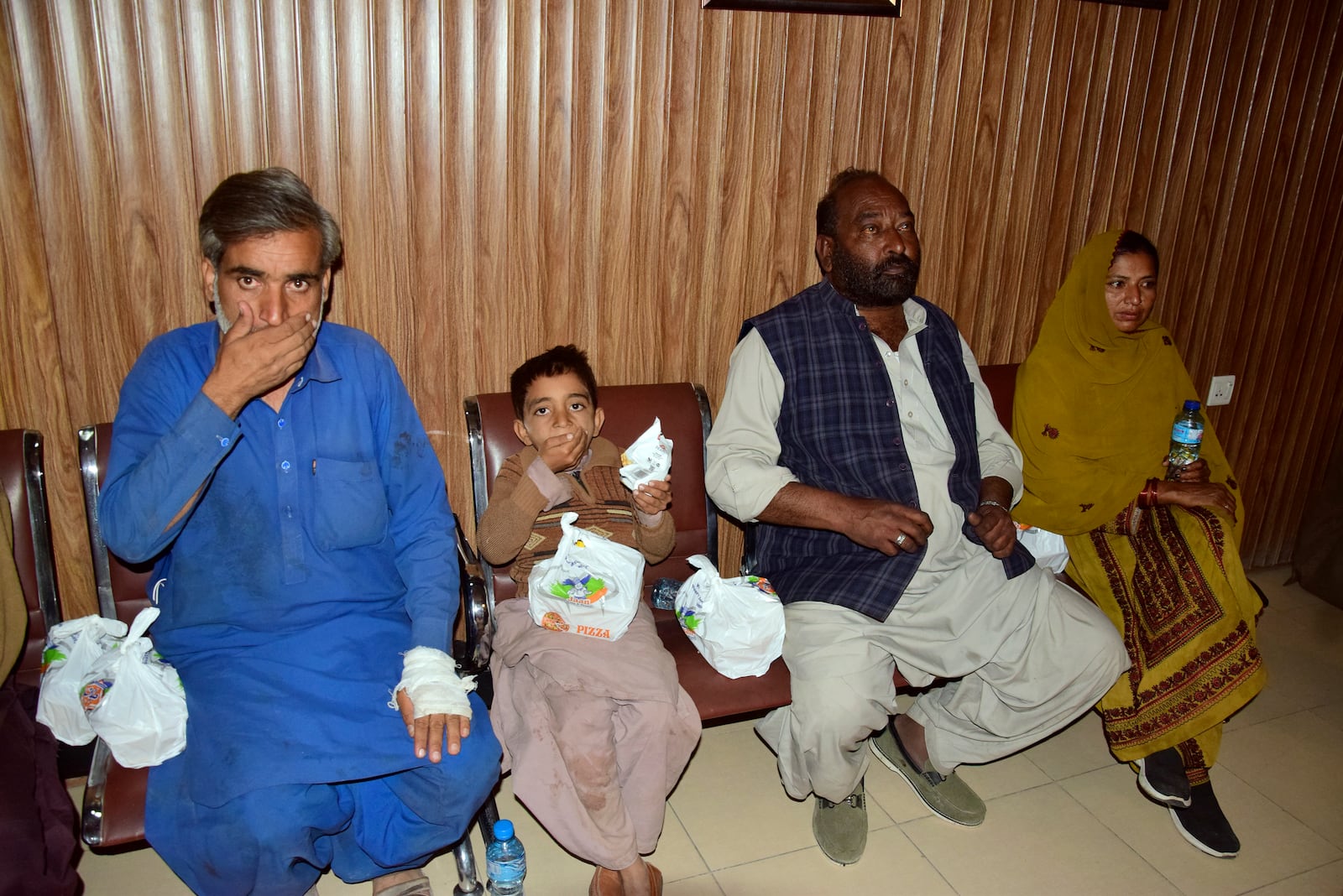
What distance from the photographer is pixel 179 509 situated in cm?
174

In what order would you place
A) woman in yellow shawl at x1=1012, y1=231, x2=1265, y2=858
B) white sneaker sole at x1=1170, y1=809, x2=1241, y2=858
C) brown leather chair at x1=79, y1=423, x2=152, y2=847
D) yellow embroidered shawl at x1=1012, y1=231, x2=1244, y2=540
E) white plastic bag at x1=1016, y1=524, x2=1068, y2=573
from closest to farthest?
brown leather chair at x1=79, y1=423, x2=152, y2=847 < white sneaker sole at x1=1170, y1=809, x2=1241, y2=858 < woman in yellow shawl at x1=1012, y1=231, x2=1265, y2=858 < yellow embroidered shawl at x1=1012, y1=231, x2=1244, y2=540 < white plastic bag at x1=1016, y1=524, x2=1068, y2=573

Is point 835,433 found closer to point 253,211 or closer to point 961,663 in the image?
point 961,663

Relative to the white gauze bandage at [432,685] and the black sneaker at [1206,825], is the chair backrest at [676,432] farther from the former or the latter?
the black sneaker at [1206,825]

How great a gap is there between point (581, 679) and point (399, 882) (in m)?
0.71

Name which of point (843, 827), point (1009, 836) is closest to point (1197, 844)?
point (1009, 836)

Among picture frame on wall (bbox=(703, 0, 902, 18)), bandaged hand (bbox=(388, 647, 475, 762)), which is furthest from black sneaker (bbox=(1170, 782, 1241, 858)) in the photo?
picture frame on wall (bbox=(703, 0, 902, 18))

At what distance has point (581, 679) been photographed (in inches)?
82.0

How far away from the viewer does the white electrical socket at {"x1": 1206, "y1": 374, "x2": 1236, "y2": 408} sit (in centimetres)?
383

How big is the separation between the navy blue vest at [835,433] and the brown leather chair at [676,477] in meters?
0.26

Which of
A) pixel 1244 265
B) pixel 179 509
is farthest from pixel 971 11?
pixel 179 509

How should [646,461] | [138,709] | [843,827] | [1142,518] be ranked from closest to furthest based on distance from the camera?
[138,709]
[646,461]
[843,827]
[1142,518]

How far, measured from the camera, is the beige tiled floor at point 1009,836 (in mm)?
2324

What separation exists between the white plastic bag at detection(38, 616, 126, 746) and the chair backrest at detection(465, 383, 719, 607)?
978mm

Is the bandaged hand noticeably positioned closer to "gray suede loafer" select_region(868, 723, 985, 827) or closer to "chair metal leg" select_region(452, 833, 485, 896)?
"chair metal leg" select_region(452, 833, 485, 896)
